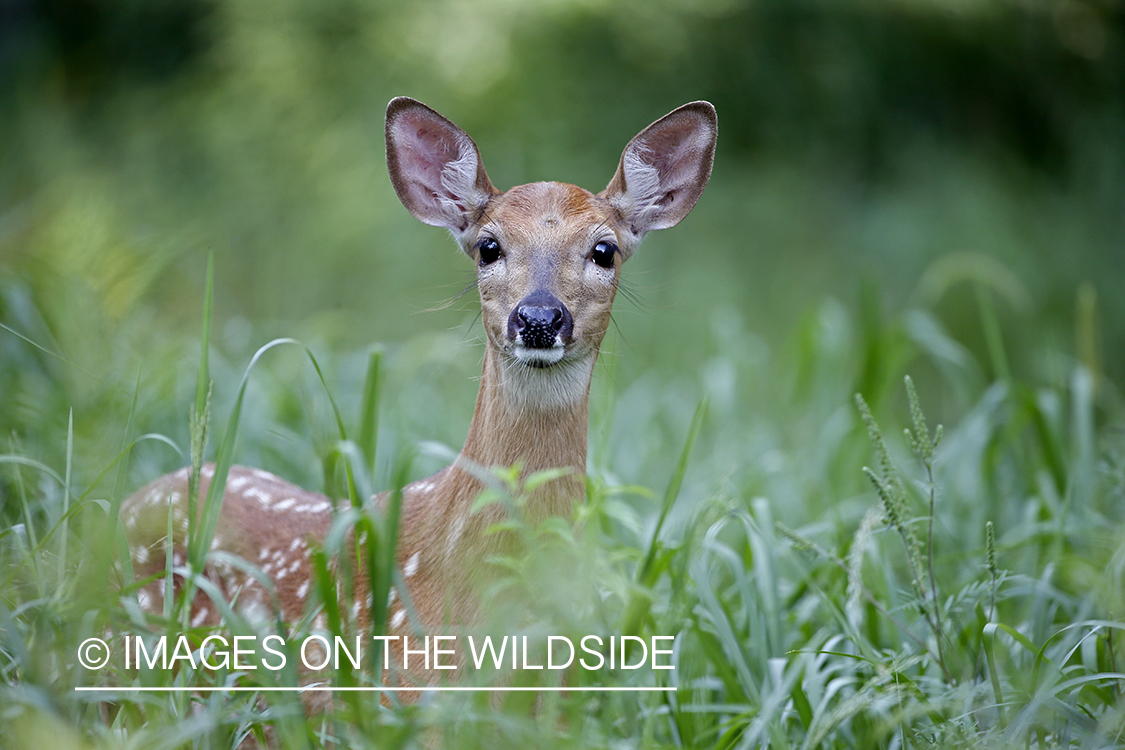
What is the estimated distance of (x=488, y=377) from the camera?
2959 millimetres

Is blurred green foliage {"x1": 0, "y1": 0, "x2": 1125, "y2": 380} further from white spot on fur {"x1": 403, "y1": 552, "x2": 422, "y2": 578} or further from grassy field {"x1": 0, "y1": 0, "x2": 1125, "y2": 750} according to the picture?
white spot on fur {"x1": 403, "y1": 552, "x2": 422, "y2": 578}

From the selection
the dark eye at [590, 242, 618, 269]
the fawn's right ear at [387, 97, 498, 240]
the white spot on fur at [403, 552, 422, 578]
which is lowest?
the white spot on fur at [403, 552, 422, 578]

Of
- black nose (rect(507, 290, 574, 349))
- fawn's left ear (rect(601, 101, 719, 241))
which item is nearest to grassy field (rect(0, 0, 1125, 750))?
black nose (rect(507, 290, 574, 349))

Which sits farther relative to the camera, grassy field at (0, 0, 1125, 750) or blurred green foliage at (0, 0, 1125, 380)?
blurred green foliage at (0, 0, 1125, 380)

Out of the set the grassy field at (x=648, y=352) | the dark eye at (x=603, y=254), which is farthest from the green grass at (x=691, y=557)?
the dark eye at (x=603, y=254)

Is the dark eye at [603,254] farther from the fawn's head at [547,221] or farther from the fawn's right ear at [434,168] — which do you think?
the fawn's right ear at [434,168]

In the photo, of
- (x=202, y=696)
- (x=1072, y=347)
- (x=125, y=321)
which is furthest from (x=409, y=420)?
(x=1072, y=347)

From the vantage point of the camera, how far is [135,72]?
31.4 feet

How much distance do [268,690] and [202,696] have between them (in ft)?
1.85

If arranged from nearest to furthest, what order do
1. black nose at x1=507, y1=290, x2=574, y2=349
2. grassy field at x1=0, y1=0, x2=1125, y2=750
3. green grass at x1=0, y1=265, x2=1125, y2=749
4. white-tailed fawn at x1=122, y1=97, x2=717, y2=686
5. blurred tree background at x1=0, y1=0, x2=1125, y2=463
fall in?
green grass at x1=0, y1=265, x2=1125, y2=749
grassy field at x1=0, y1=0, x2=1125, y2=750
black nose at x1=507, y1=290, x2=574, y2=349
white-tailed fawn at x1=122, y1=97, x2=717, y2=686
blurred tree background at x1=0, y1=0, x2=1125, y2=463

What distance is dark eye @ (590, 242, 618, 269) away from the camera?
295cm

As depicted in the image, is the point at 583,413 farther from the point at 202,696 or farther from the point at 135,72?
the point at 135,72

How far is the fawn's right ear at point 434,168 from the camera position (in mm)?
3025

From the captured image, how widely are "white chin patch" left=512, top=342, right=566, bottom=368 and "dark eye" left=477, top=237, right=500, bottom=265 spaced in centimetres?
41
